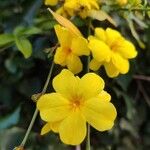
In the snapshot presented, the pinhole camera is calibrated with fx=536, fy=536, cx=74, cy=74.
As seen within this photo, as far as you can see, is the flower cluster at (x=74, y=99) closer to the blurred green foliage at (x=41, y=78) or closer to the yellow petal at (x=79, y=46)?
the yellow petal at (x=79, y=46)

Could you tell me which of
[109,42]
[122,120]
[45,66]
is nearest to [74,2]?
[109,42]

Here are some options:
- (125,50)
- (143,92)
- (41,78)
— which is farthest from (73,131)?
(143,92)

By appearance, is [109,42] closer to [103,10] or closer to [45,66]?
[103,10]

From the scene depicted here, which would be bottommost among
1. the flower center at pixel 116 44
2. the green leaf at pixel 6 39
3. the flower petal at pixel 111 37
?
the green leaf at pixel 6 39

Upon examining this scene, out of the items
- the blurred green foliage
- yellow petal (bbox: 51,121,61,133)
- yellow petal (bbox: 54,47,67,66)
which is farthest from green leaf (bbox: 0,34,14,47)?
yellow petal (bbox: 51,121,61,133)

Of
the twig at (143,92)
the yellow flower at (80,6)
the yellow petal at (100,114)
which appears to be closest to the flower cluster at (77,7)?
the yellow flower at (80,6)

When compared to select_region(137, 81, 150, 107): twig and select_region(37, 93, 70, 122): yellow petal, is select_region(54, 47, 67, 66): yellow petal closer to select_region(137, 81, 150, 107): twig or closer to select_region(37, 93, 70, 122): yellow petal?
select_region(37, 93, 70, 122): yellow petal

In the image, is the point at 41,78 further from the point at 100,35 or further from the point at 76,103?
the point at 76,103
